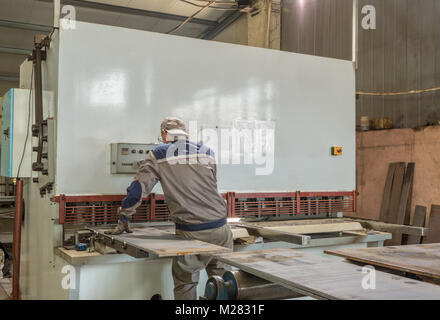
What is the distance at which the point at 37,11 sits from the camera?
668 cm

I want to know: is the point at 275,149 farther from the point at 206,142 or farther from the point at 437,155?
the point at 437,155

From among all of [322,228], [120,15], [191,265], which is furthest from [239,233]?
[120,15]

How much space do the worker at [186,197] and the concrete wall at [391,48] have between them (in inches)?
108

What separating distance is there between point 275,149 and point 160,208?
0.96 meters

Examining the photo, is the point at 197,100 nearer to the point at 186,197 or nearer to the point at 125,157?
the point at 125,157

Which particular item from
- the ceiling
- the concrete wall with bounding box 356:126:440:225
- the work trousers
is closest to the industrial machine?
the work trousers

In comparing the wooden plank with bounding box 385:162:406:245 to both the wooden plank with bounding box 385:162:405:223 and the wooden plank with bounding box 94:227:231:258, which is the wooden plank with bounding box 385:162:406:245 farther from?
the wooden plank with bounding box 94:227:231:258

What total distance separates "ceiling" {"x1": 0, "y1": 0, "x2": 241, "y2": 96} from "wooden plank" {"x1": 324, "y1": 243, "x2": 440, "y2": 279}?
4746mm

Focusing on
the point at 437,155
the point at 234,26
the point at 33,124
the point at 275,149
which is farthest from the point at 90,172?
the point at 234,26

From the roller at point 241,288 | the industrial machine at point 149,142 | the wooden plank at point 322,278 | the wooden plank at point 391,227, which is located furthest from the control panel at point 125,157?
the wooden plank at point 391,227

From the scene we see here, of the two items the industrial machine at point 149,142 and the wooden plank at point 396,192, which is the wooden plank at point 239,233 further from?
the wooden plank at point 396,192

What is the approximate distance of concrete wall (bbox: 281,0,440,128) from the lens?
4324 mm

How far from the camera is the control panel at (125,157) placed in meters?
2.72

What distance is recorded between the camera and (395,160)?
184 inches
